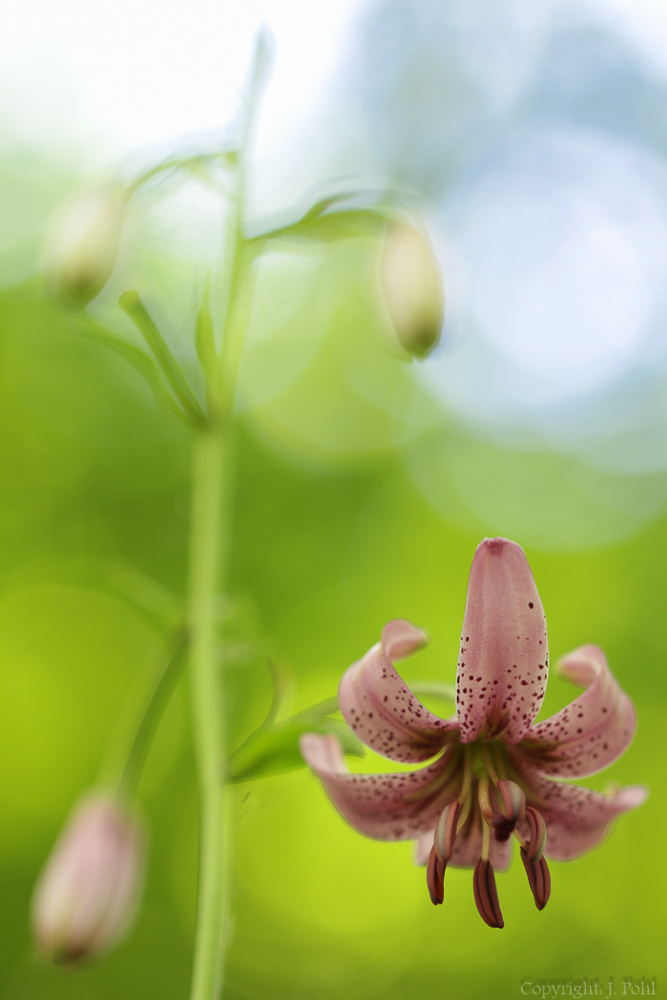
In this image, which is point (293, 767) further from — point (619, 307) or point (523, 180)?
point (523, 180)

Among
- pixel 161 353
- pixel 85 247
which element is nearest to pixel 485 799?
pixel 161 353

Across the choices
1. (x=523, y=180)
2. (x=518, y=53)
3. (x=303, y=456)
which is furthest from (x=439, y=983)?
(x=518, y=53)

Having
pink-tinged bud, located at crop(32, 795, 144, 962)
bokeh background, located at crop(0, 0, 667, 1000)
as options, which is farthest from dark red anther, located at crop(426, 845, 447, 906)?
bokeh background, located at crop(0, 0, 667, 1000)

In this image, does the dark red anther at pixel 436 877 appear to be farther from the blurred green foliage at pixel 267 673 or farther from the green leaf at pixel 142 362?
the blurred green foliage at pixel 267 673

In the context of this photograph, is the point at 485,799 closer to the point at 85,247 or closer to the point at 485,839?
the point at 485,839

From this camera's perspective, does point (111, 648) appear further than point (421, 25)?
No

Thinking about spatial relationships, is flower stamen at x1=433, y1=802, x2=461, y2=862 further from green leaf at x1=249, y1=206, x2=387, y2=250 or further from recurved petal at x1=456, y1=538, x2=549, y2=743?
green leaf at x1=249, y1=206, x2=387, y2=250
